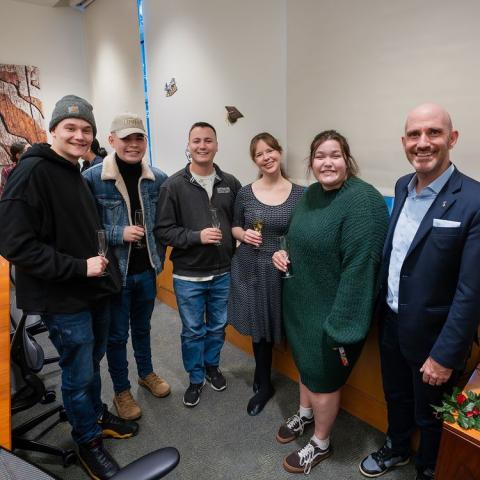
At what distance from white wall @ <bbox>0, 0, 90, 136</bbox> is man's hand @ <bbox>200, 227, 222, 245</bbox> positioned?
4426 mm

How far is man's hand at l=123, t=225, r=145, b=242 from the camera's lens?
1.79m

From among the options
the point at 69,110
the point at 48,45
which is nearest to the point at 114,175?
the point at 69,110

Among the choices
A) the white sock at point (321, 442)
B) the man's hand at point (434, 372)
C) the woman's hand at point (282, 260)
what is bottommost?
the white sock at point (321, 442)

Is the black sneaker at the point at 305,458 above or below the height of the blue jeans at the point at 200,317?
below

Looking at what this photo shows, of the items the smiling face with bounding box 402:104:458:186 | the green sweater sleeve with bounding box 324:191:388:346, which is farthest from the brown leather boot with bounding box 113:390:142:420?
the smiling face with bounding box 402:104:458:186

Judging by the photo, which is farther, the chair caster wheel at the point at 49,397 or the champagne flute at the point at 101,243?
the chair caster wheel at the point at 49,397

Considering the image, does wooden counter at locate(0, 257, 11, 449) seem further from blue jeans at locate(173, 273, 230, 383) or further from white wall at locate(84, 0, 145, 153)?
white wall at locate(84, 0, 145, 153)

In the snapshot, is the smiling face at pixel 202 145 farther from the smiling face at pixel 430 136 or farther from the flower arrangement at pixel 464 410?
the flower arrangement at pixel 464 410

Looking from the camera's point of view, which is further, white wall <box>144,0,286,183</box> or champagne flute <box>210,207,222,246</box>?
white wall <box>144,0,286,183</box>

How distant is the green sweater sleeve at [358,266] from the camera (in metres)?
1.42

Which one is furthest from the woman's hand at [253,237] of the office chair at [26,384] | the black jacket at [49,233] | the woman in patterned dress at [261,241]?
the office chair at [26,384]

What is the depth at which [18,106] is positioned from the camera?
494 cm

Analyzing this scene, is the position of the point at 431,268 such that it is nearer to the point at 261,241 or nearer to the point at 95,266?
the point at 261,241

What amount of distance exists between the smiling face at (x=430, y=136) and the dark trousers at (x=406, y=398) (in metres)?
0.62
